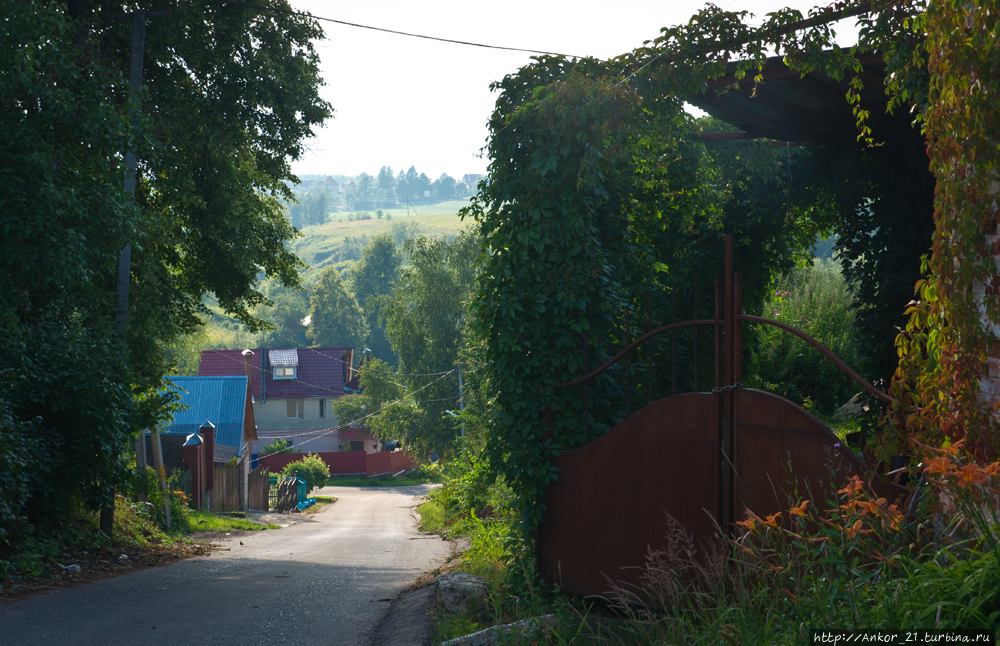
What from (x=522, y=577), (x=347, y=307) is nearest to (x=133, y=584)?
(x=522, y=577)

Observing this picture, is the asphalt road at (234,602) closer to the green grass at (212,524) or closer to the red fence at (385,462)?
the green grass at (212,524)

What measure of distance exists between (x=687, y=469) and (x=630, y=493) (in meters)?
0.61

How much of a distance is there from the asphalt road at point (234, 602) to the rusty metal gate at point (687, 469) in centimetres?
204

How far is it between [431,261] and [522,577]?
3459 cm

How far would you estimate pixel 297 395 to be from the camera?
5797 cm

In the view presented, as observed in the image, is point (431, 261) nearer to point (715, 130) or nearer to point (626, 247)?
point (715, 130)

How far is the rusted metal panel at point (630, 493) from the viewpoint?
525 centimetres

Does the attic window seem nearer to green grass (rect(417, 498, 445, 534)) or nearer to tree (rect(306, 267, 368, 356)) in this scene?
tree (rect(306, 267, 368, 356))

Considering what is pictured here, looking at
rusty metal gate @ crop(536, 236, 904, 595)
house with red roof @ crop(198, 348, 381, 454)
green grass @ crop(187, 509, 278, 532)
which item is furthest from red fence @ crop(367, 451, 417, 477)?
rusty metal gate @ crop(536, 236, 904, 595)

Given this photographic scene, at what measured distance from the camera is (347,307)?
9319 centimetres

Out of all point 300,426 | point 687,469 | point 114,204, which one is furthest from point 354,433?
point 687,469

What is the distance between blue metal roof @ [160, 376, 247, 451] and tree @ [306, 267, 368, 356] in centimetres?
6042

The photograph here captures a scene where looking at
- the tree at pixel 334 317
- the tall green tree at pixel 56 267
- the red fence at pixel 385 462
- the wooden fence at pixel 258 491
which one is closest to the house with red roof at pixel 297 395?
the red fence at pixel 385 462

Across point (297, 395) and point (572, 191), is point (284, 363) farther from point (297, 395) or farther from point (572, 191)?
point (572, 191)
